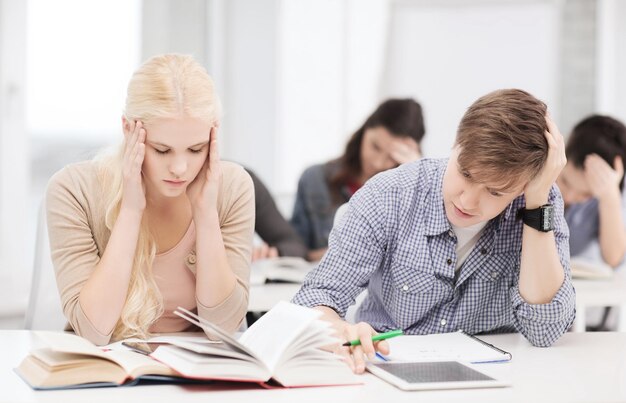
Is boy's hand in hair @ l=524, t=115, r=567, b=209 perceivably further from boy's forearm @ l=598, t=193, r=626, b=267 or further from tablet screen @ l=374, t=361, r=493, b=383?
boy's forearm @ l=598, t=193, r=626, b=267

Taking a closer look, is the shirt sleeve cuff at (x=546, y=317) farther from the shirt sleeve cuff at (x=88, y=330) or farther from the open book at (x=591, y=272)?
the open book at (x=591, y=272)

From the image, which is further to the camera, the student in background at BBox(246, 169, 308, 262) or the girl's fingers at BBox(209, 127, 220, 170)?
the student in background at BBox(246, 169, 308, 262)

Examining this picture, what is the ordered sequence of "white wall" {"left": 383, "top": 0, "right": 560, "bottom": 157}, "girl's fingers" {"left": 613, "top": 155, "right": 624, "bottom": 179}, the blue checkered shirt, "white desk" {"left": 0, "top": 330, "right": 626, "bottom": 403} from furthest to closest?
"white wall" {"left": 383, "top": 0, "right": 560, "bottom": 157}
"girl's fingers" {"left": 613, "top": 155, "right": 624, "bottom": 179}
the blue checkered shirt
"white desk" {"left": 0, "top": 330, "right": 626, "bottom": 403}

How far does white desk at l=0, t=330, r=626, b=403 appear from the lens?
1.29 metres

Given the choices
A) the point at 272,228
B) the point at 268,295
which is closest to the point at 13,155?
the point at 272,228

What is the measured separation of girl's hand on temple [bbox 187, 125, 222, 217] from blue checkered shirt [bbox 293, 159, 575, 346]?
266mm

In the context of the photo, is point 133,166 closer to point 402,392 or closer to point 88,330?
point 88,330

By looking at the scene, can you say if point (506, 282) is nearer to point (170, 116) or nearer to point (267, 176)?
point (170, 116)

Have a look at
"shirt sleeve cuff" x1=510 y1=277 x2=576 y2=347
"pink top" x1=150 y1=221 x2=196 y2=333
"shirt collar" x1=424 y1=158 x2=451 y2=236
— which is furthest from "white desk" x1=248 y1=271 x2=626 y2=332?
"shirt sleeve cuff" x1=510 y1=277 x2=576 y2=347

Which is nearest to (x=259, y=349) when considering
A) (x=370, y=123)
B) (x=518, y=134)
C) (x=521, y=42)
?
(x=518, y=134)

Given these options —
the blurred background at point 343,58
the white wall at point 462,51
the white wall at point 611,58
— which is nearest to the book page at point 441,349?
the blurred background at point 343,58

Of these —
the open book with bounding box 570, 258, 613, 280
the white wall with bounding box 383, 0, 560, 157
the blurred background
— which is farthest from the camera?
the white wall with bounding box 383, 0, 560, 157

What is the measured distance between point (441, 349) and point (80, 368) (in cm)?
68

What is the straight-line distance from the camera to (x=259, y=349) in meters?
1.42
